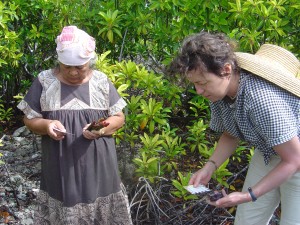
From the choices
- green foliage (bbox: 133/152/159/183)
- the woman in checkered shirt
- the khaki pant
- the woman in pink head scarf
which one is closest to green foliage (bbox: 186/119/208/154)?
green foliage (bbox: 133/152/159/183)

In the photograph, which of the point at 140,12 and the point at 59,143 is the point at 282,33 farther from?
the point at 59,143

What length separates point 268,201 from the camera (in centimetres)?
298

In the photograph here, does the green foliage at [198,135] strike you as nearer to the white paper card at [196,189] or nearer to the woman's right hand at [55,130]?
the white paper card at [196,189]

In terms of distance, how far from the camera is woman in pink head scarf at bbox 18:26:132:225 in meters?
2.88

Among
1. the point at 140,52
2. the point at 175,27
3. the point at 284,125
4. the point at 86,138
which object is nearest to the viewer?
the point at 284,125

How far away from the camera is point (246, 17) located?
11.8 ft

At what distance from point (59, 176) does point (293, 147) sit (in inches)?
55.4

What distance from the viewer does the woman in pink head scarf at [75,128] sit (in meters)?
2.88

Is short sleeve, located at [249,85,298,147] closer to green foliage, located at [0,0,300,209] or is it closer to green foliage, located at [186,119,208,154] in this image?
green foliage, located at [0,0,300,209]

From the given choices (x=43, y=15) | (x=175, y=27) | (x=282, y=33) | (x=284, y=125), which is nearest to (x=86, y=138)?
(x=284, y=125)

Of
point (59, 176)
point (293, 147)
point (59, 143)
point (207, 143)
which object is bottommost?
point (207, 143)

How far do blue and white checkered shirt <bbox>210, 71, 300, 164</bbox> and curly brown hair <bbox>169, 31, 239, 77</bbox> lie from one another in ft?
0.47

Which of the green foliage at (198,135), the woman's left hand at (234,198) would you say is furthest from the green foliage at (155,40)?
the woman's left hand at (234,198)

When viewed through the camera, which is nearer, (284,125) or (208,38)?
(284,125)
